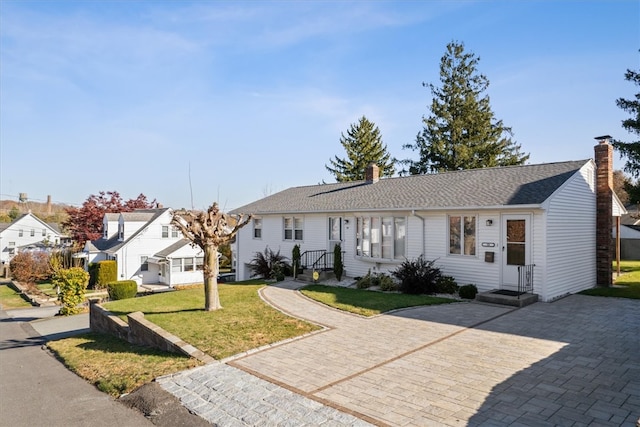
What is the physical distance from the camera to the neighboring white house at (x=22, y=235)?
54.3m

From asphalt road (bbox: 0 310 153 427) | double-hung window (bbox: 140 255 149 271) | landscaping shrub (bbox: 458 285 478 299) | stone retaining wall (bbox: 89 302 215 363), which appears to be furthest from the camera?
double-hung window (bbox: 140 255 149 271)

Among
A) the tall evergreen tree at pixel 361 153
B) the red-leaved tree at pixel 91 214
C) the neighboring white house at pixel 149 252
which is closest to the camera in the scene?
the neighboring white house at pixel 149 252

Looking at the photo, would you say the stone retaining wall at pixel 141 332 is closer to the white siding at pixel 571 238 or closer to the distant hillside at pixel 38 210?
the white siding at pixel 571 238

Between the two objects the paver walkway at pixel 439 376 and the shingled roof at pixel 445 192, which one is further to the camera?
the shingled roof at pixel 445 192

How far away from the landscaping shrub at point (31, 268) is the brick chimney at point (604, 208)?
41.4 metres

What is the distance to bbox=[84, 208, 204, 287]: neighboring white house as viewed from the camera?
34875 millimetres

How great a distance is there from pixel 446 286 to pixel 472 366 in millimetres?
7543

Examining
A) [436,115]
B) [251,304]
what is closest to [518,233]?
[251,304]

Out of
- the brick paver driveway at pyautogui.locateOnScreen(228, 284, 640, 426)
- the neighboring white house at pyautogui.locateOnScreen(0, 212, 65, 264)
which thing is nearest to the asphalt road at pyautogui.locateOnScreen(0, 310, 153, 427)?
the brick paver driveway at pyautogui.locateOnScreen(228, 284, 640, 426)

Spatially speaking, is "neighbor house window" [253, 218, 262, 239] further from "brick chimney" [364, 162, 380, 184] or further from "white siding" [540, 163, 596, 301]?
"white siding" [540, 163, 596, 301]

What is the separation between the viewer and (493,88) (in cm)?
3844

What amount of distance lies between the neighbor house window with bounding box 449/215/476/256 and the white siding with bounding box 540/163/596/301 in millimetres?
2479

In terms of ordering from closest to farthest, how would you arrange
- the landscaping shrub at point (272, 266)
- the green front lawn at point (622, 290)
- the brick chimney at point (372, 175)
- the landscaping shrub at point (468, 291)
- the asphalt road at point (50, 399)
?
the asphalt road at point (50, 399) < the landscaping shrub at point (468, 291) < the green front lawn at point (622, 290) < the landscaping shrub at point (272, 266) < the brick chimney at point (372, 175)

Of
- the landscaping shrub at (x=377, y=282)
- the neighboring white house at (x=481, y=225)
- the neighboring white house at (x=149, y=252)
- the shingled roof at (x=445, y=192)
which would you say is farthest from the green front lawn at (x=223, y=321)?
the neighboring white house at (x=149, y=252)
